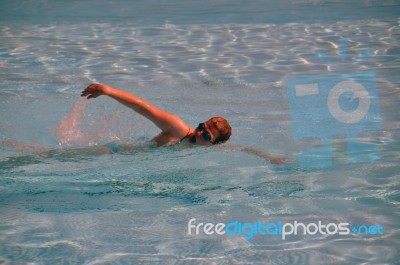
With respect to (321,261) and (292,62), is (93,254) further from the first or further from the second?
(292,62)

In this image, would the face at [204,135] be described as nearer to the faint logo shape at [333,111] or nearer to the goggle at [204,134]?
the goggle at [204,134]

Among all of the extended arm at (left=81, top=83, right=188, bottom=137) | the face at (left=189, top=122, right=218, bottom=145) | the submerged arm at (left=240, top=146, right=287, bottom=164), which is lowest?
the submerged arm at (left=240, top=146, right=287, bottom=164)

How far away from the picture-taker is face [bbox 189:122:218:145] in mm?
4656

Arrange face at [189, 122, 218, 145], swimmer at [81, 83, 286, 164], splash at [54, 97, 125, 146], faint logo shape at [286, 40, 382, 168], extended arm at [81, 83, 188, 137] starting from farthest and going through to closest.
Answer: splash at [54, 97, 125, 146] < faint logo shape at [286, 40, 382, 168] < face at [189, 122, 218, 145] < swimmer at [81, 83, 286, 164] < extended arm at [81, 83, 188, 137]

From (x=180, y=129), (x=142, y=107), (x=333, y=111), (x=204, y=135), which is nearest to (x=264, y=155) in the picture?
(x=204, y=135)

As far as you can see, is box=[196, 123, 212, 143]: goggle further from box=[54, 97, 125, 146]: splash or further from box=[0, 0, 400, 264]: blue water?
box=[54, 97, 125, 146]: splash

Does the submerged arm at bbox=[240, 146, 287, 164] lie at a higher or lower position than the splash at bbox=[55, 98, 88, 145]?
lower

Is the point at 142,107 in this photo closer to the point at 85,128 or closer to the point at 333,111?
the point at 85,128

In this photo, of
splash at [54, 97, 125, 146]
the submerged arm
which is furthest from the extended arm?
splash at [54, 97, 125, 146]

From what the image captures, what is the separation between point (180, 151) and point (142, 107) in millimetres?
618

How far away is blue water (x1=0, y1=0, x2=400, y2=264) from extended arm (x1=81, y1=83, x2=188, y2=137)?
0.19m

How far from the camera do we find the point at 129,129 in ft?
19.0

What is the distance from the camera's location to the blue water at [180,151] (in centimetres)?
352

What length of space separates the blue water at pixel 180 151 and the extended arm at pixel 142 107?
0.62 ft
